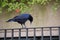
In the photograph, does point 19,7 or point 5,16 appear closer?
point 19,7

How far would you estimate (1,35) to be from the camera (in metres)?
5.57

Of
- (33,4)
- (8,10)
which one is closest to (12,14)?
(8,10)

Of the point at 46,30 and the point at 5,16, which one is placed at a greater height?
the point at 5,16

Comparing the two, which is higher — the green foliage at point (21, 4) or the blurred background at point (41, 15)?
the green foliage at point (21, 4)

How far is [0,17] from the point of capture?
5625mm

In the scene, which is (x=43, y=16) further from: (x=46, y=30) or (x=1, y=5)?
(x=1, y=5)

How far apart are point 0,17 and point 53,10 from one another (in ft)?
4.74

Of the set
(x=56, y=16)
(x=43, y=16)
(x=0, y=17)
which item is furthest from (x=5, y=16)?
(x=56, y=16)

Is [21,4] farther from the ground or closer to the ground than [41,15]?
farther from the ground

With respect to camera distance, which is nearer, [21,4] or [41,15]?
[21,4]

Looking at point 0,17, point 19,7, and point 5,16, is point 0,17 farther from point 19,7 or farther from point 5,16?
point 19,7

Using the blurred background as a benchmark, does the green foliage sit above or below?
above

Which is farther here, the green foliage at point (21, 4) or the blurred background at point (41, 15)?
the blurred background at point (41, 15)

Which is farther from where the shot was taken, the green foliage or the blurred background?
the blurred background
